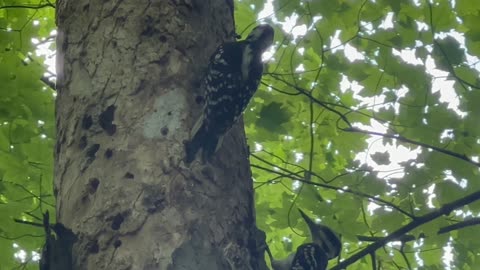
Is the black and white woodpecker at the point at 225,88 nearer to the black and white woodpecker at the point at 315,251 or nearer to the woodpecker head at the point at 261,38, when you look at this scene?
the woodpecker head at the point at 261,38

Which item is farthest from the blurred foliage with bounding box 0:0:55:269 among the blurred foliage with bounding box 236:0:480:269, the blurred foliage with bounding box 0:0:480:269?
the blurred foliage with bounding box 236:0:480:269

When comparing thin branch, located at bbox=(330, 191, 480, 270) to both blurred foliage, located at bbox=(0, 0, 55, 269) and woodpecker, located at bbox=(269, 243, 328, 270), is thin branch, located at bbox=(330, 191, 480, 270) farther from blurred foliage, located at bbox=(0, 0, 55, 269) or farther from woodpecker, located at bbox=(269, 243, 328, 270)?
blurred foliage, located at bbox=(0, 0, 55, 269)

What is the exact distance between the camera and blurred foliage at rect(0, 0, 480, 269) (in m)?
3.90

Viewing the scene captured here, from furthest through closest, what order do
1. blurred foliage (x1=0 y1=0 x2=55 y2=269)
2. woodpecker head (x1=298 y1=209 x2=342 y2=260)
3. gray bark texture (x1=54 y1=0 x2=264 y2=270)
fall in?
woodpecker head (x1=298 y1=209 x2=342 y2=260), blurred foliage (x1=0 y1=0 x2=55 y2=269), gray bark texture (x1=54 y1=0 x2=264 y2=270)

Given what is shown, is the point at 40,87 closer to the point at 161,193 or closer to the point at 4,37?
the point at 4,37

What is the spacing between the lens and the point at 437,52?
12.5ft

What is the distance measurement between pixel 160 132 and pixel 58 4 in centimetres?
110

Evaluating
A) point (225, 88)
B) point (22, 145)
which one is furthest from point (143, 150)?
point (22, 145)

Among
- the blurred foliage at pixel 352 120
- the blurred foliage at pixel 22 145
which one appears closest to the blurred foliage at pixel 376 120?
the blurred foliage at pixel 352 120

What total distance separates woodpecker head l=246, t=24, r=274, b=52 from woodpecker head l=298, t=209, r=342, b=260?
1.15m

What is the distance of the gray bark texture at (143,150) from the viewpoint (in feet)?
8.23

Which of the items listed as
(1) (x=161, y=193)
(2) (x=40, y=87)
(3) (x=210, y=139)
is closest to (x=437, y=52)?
(3) (x=210, y=139)

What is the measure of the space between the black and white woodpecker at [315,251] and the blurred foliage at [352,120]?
0.49 feet

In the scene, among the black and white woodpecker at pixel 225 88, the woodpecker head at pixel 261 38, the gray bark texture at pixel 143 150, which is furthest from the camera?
the woodpecker head at pixel 261 38
